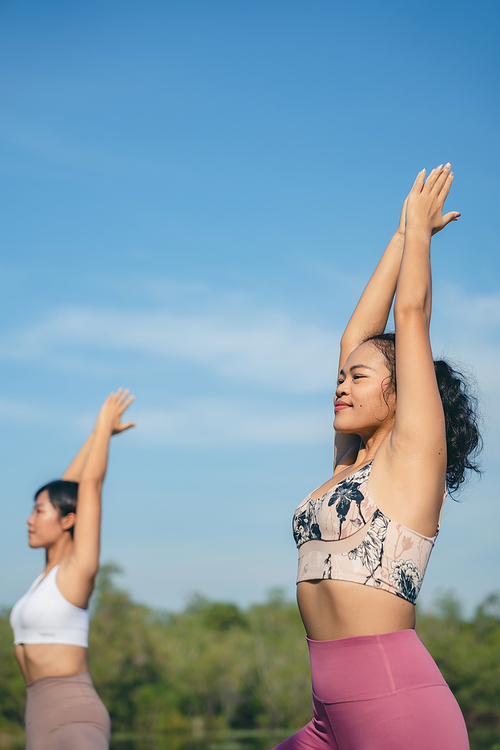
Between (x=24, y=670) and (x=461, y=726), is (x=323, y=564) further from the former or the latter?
(x=24, y=670)

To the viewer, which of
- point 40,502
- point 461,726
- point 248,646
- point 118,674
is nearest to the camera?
point 461,726

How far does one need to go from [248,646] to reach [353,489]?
47.4 meters

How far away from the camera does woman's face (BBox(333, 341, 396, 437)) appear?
107 inches

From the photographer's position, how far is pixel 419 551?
237 centimetres

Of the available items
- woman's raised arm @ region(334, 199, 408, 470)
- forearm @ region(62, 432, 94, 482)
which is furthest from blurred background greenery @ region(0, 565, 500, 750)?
woman's raised arm @ region(334, 199, 408, 470)

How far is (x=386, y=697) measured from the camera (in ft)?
7.25

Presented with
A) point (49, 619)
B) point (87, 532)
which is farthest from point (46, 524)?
point (49, 619)

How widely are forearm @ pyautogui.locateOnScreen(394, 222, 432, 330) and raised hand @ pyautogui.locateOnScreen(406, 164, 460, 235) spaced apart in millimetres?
67

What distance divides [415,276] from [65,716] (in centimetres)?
292

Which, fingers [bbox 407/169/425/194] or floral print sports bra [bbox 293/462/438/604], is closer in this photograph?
floral print sports bra [bbox 293/462/438/604]

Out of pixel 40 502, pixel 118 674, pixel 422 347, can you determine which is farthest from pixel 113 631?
pixel 422 347

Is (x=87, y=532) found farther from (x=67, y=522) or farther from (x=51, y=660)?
(x=51, y=660)

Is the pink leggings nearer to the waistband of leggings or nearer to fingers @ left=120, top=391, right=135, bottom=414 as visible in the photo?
the waistband of leggings

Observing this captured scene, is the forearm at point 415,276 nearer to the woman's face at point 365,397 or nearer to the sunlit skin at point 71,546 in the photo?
the woman's face at point 365,397
